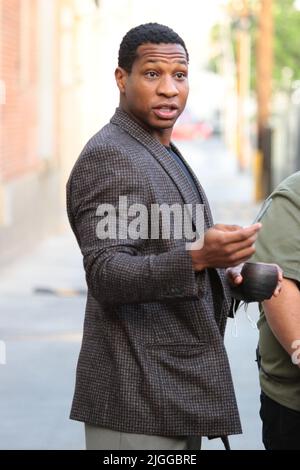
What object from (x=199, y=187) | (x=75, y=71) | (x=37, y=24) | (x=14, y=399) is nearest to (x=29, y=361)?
(x=14, y=399)

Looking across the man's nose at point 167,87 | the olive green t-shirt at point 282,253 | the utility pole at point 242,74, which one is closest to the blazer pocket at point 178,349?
the olive green t-shirt at point 282,253

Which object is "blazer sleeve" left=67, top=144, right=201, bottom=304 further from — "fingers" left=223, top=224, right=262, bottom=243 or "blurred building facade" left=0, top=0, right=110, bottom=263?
"blurred building facade" left=0, top=0, right=110, bottom=263

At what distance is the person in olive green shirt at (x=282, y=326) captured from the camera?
3051 millimetres

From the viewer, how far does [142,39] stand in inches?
115

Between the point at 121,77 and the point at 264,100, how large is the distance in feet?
71.3

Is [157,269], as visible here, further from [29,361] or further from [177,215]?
[29,361]

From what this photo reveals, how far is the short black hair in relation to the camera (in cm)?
293

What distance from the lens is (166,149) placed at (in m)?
2.97

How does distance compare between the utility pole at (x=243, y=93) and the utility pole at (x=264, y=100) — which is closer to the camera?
the utility pole at (x=264, y=100)

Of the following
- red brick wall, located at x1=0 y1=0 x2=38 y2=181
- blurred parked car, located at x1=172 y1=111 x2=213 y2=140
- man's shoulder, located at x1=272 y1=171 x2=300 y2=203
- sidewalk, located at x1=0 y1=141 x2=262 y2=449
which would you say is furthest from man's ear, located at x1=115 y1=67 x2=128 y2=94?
blurred parked car, located at x1=172 y1=111 x2=213 y2=140

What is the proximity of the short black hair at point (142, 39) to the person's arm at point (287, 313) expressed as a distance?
0.69 m

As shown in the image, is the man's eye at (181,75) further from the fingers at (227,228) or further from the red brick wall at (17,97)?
the red brick wall at (17,97)

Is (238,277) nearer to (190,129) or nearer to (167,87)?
(167,87)

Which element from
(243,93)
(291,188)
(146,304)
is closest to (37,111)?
(291,188)
